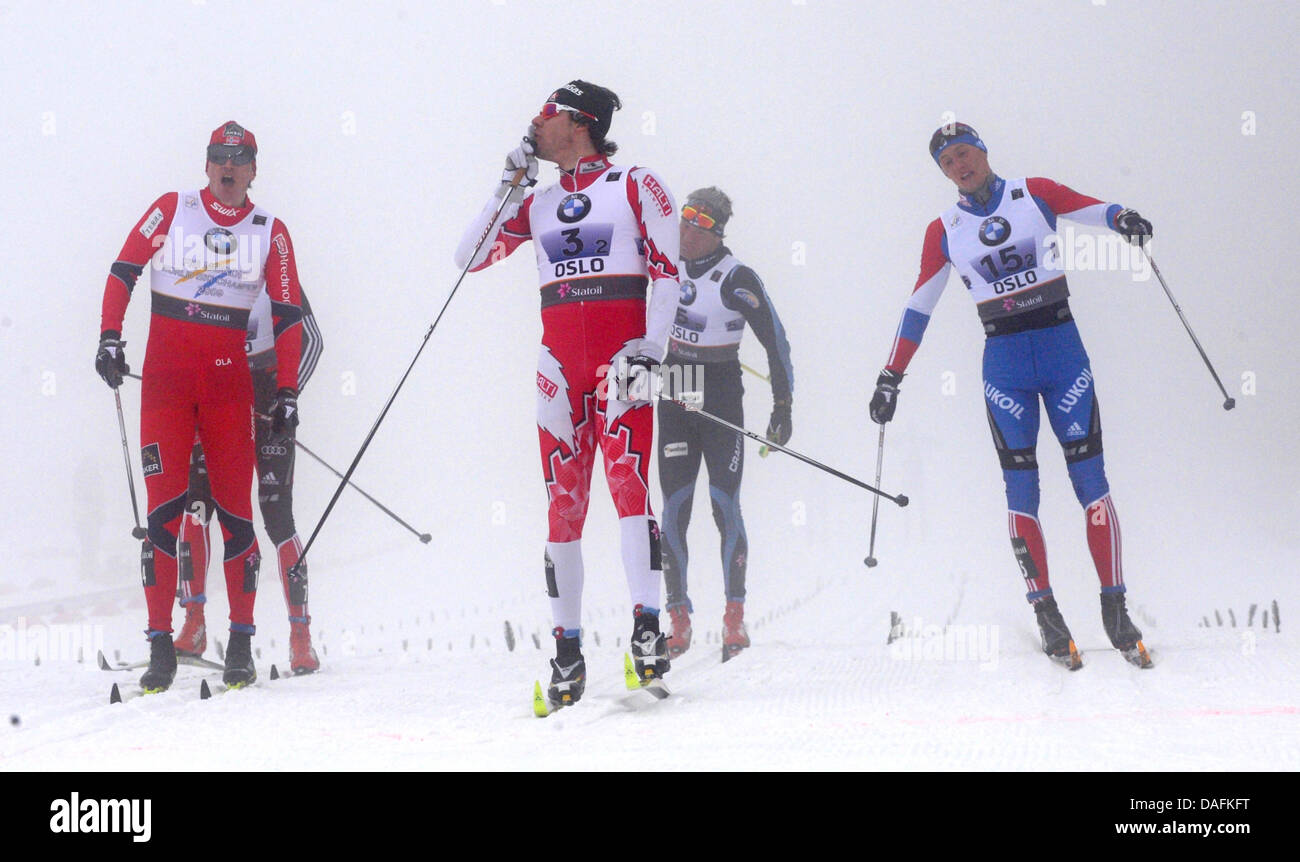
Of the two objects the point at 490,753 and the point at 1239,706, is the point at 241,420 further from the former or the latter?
the point at 1239,706

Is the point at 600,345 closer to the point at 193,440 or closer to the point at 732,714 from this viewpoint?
the point at 732,714

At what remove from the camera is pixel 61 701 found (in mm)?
3324

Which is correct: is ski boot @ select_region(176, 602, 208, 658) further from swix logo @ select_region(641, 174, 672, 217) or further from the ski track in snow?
swix logo @ select_region(641, 174, 672, 217)

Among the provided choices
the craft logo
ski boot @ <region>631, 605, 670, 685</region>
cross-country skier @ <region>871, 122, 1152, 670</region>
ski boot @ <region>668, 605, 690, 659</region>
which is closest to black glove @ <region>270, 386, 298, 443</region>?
the craft logo

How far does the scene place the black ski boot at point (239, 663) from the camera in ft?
11.9

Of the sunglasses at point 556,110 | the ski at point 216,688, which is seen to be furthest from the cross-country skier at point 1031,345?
the ski at point 216,688

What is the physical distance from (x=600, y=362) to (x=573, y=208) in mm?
468

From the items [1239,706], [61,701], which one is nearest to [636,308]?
[1239,706]

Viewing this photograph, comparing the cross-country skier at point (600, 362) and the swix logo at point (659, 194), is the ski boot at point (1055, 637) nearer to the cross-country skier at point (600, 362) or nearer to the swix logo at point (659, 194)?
the cross-country skier at point (600, 362)

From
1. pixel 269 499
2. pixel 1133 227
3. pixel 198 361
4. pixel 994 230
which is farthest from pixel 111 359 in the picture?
pixel 1133 227

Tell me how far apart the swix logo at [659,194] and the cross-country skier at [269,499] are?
1740 millimetres

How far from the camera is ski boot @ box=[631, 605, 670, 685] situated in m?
2.91
